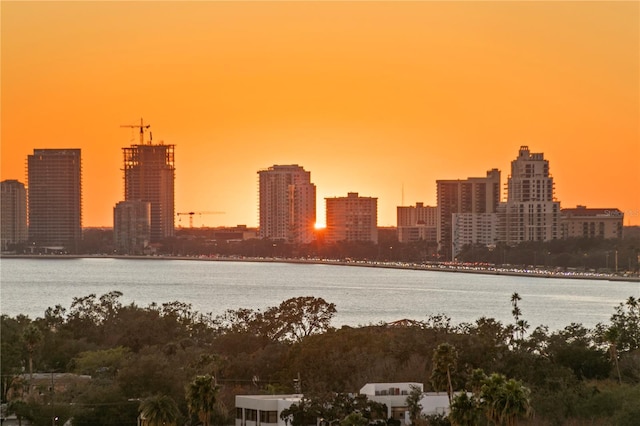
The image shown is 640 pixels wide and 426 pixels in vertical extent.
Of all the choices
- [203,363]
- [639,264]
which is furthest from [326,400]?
[639,264]

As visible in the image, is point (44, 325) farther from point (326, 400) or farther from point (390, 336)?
point (326, 400)

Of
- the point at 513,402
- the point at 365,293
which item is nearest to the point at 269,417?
the point at 513,402

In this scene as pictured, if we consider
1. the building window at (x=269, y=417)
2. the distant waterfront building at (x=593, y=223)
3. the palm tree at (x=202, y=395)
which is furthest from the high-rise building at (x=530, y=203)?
the palm tree at (x=202, y=395)

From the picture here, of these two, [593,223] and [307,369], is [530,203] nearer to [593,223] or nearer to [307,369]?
[593,223]

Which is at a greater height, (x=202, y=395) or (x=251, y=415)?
(x=202, y=395)

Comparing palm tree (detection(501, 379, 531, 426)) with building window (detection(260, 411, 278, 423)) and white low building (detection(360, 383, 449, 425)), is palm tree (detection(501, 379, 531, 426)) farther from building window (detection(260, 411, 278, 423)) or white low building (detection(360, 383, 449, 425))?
building window (detection(260, 411, 278, 423))

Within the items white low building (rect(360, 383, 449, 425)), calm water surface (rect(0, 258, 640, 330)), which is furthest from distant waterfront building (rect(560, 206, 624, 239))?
white low building (rect(360, 383, 449, 425))
